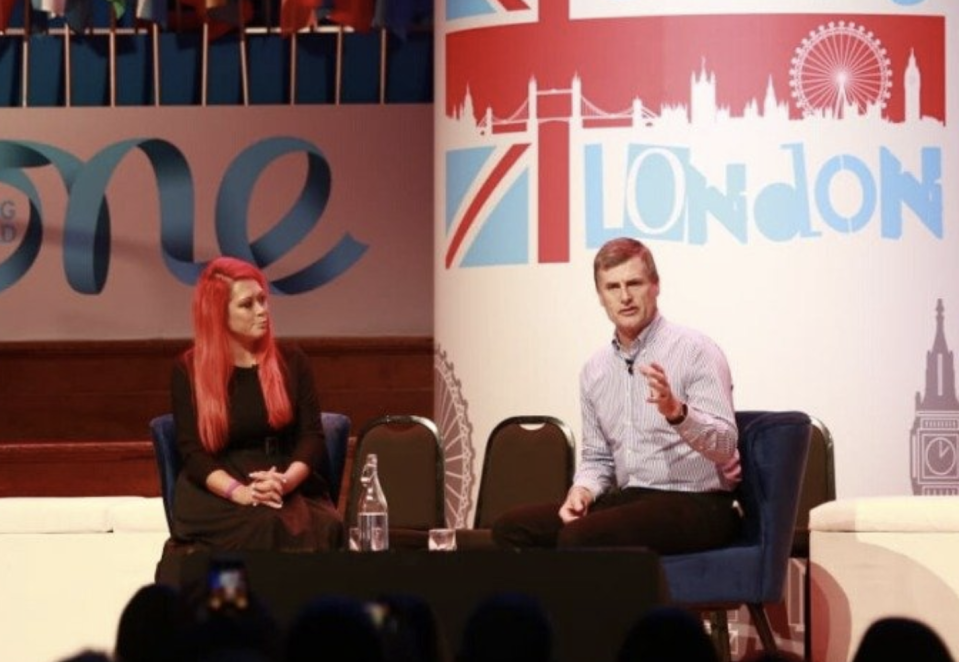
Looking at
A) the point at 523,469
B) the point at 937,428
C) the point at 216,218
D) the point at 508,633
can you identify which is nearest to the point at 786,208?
the point at 937,428

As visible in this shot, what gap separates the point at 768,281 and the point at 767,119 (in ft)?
1.66

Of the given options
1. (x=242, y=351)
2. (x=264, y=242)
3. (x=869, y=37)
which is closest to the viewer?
(x=242, y=351)

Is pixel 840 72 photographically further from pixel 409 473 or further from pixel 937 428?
pixel 409 473

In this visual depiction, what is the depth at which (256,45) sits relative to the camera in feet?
32.6

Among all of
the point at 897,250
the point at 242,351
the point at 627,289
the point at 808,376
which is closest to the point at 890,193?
the point at 897,250

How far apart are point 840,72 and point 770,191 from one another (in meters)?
0.43

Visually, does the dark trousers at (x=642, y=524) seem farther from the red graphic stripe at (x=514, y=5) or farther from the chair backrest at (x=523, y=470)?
the red graphic stripe at (x=514, y=5)

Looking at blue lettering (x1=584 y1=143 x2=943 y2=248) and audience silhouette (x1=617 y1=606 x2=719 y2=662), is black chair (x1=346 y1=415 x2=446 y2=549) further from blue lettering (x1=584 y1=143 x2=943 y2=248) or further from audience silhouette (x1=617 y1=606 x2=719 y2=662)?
audience silhouette (x1=617 y1=606 x2=719 y2=662)

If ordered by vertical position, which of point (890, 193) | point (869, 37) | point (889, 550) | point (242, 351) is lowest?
point (889, 550)

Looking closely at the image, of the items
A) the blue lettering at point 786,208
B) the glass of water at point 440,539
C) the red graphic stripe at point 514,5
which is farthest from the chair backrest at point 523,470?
the red graphic stripe at point 514,5

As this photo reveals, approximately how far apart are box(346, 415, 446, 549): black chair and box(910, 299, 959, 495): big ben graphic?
63.5 inches

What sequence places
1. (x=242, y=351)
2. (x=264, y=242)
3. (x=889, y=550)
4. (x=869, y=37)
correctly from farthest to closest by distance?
(x=264, y=242), (x=869, y=37), (x=242, y=351), (x=889, y=550)

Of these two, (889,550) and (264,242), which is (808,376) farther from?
(264,242)

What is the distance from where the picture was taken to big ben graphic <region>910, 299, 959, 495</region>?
21.4ft
